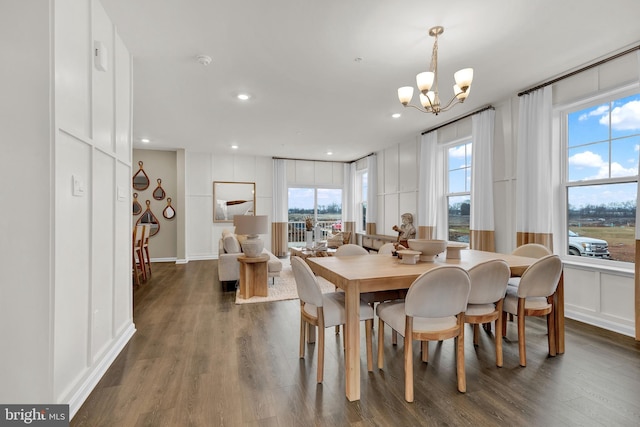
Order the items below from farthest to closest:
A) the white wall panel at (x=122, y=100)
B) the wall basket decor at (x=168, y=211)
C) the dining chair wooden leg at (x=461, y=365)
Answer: the wall basket decor at (x=168, y=211) < the white wall panel at (x=122, y=100) < the dining chair wooden leg at (x=461, y=365)

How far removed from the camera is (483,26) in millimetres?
2461

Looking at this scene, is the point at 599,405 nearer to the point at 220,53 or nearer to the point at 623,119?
the point at 623,119

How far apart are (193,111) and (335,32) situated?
9.48 ft

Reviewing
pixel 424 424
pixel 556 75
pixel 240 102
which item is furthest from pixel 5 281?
pixel 556 75

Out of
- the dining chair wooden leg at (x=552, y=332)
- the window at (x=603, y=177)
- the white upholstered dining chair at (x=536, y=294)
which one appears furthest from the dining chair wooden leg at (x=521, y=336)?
the window at (x=603, y=177)

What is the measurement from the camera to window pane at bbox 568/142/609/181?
3146 mm

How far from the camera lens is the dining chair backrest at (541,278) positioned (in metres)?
2.19

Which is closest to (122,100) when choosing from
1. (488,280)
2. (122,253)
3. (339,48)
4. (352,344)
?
(122,253)

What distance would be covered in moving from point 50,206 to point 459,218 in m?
5.29

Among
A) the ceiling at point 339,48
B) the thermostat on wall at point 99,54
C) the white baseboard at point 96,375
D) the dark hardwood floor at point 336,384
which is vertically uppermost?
the ceiling at point 339,48

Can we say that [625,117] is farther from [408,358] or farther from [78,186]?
[78,186]

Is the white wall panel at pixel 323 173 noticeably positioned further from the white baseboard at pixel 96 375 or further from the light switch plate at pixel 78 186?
the light switch plate at pixel 78 186

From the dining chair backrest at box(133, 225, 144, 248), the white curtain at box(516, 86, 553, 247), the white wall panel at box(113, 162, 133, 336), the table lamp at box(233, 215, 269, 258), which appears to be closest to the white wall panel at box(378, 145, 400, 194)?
the white curtain at box(516, 86, 553, 247)

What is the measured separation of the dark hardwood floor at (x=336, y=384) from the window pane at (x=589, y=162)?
166 centimetres
